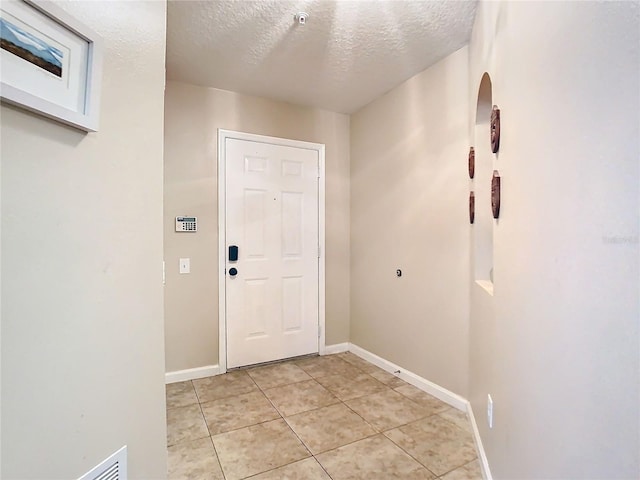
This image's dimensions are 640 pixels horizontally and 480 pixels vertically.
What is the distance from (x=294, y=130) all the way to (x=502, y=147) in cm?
220

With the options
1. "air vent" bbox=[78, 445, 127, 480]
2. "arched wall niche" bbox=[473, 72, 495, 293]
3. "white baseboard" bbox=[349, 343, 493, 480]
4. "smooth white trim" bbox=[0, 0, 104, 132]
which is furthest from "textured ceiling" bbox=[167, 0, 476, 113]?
"white baseboard" bbox=[349, 343, 493, 480]

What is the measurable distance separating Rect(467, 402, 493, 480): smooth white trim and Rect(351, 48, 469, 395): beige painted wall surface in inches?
8.0

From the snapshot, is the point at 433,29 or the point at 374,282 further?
the point at 374,282

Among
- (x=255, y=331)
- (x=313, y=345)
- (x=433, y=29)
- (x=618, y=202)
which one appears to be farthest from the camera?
(x=313, y=345)

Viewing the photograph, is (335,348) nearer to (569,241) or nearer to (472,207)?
(472,207)

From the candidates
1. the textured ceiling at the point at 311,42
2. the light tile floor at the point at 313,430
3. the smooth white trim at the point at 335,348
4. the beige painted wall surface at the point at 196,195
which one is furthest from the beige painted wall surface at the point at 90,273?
the smooth white trim at the point at 335,348

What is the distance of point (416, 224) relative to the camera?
259 centimetres

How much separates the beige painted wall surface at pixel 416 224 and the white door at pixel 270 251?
50 centimetres

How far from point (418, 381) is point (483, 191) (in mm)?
1535

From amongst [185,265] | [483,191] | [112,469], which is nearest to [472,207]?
[483,191]

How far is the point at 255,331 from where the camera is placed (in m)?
3.03

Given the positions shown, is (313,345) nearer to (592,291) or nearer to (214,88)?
(214,88)

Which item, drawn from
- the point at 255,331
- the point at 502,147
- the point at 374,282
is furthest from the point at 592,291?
the point at 255,331

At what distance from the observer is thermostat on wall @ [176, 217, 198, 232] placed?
8.90 ft
